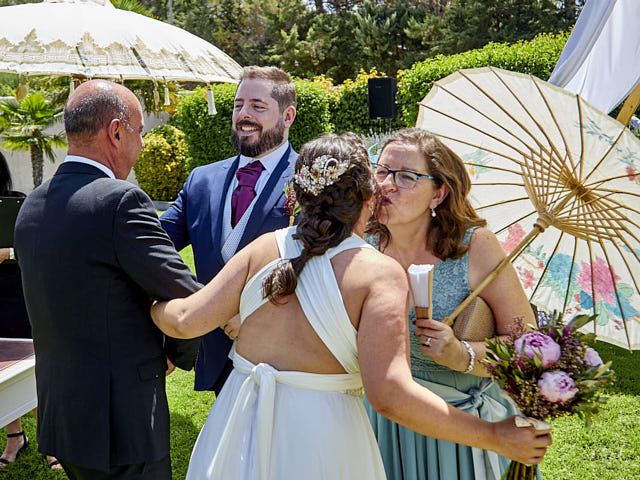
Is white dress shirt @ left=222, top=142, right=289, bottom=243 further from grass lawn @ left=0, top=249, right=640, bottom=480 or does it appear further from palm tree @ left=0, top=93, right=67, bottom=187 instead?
palm tree @ left=0, top=93, right=67, bottom=187

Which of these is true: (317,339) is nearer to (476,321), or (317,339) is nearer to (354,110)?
(476,321)

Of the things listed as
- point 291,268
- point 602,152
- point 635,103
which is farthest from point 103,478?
point 635,103

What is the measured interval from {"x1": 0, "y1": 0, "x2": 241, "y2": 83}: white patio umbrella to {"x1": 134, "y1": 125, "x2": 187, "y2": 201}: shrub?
12372mm

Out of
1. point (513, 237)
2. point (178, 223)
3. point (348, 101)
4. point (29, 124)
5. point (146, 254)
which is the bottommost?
point (29, 124)

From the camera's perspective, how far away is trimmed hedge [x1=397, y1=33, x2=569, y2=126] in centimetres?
1149

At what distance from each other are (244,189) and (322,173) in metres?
1.42

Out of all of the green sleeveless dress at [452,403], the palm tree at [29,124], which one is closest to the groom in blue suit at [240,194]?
the green sleeveless dress at [452,403]

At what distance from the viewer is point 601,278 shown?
2.58m

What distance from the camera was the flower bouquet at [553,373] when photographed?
1740 mm

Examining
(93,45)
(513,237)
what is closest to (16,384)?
(93,45)

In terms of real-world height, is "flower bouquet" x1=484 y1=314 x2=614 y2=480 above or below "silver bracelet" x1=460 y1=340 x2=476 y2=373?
above

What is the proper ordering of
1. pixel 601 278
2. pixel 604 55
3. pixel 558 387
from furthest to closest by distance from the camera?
pixel 604 55 → pixel 601 278 → pixel 558 387

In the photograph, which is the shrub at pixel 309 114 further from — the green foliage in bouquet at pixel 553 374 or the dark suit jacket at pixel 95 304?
the green foliage in bouquet at pixel 553 374

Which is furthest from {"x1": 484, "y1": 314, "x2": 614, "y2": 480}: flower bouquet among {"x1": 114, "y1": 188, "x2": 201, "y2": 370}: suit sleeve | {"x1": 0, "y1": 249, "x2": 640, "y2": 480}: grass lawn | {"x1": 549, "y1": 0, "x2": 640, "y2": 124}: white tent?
{"x1": 0, "y1": 249, "x2": 640, "y2": 480}: grass lawn
